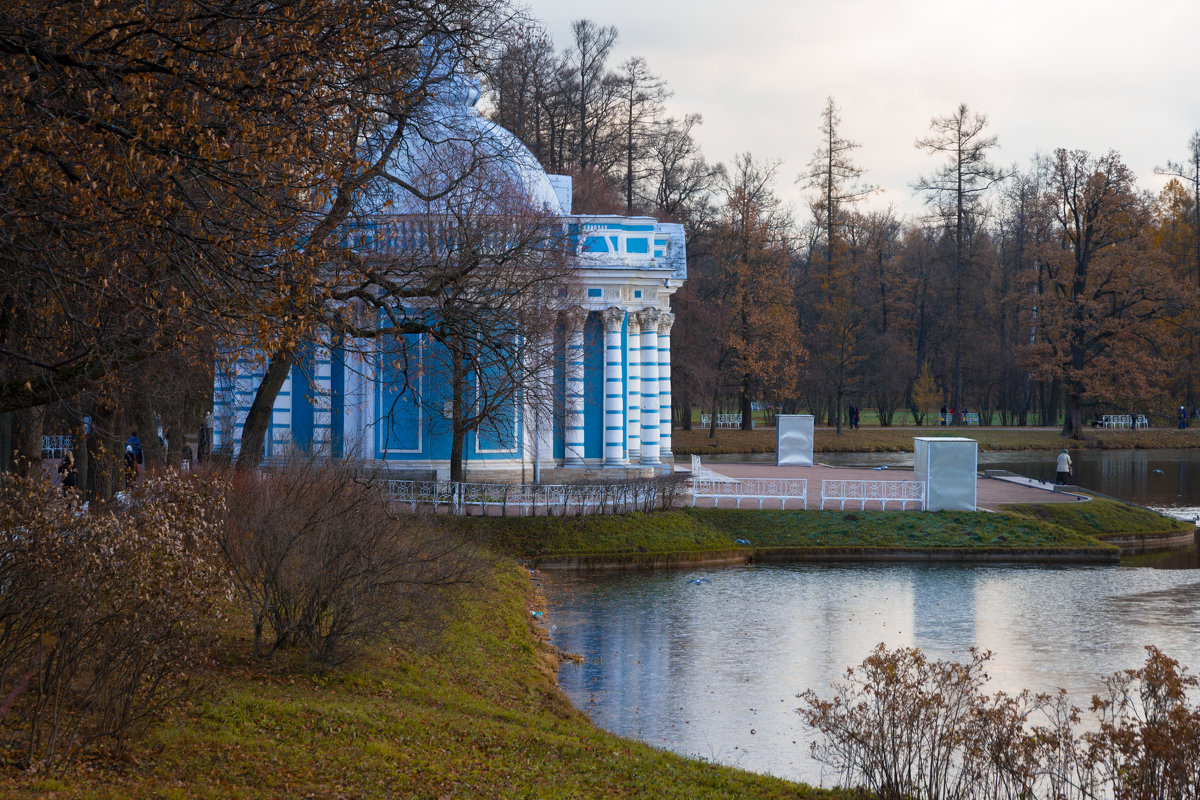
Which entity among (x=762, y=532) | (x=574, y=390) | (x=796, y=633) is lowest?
(x=796, y=633)

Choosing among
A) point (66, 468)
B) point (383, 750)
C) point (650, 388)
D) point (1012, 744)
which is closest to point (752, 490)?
point (650, 388)

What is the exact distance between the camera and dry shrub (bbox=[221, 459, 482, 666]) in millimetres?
12031

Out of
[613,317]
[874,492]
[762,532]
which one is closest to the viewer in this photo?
[762,532]

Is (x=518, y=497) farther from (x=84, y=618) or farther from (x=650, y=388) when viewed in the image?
(x=84, y=618)

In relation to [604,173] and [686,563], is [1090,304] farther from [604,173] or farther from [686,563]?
[686,563]

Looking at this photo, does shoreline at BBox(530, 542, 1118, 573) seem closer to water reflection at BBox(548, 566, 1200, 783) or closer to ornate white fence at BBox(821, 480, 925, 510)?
water reflection at BBox(548, 566, 1200, 783)

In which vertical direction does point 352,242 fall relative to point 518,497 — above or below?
above

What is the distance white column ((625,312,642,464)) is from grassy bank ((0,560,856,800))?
19472 millimetres

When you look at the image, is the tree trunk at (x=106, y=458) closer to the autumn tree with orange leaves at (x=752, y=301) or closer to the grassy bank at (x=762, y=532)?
the grassy bank at (x=762, y=532)

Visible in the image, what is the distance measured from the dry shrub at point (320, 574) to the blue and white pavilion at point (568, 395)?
12757 mm

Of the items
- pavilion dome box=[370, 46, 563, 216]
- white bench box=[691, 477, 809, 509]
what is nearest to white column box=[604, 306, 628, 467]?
white bench box=[691, 477, 809, 509]

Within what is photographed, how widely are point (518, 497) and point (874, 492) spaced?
9.54 meters

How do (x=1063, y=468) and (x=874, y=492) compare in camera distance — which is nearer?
(x=874, y=492)

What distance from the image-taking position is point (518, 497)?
83.3 ft
